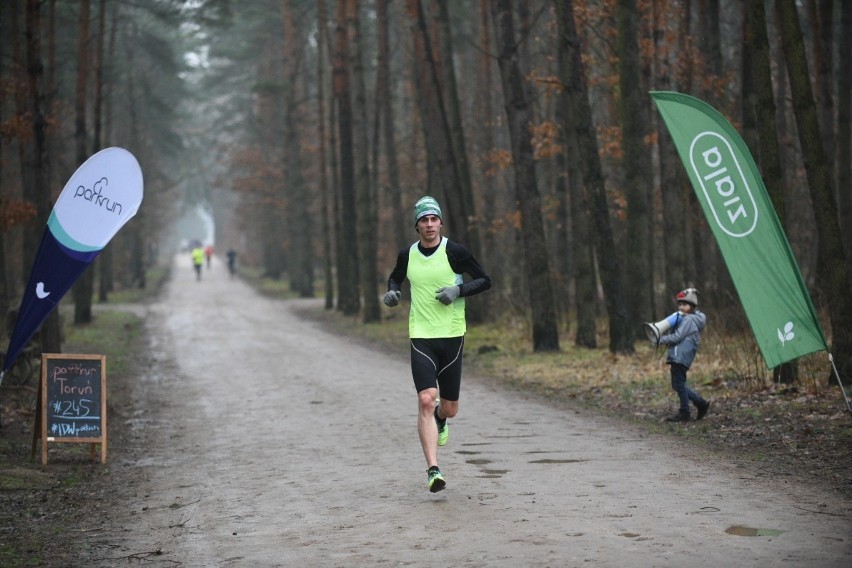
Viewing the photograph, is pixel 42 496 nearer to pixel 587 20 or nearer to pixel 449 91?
pixel 587 20

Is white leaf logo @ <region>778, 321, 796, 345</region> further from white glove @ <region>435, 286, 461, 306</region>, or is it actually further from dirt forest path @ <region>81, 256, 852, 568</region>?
white glove @ <region>435, 286, 461, 306</region>

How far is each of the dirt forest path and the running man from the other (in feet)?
2.52

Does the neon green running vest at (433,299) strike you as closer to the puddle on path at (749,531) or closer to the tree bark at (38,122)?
the puddle on path at (749,531)

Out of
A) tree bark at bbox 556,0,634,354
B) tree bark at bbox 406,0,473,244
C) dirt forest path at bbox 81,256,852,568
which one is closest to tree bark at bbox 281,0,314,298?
tree bark at bbox 406,0,473,244

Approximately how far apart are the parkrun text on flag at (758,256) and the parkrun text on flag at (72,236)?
547 cm

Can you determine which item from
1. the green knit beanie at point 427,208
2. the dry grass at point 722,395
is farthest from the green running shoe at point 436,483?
the dry grass at point 722,395

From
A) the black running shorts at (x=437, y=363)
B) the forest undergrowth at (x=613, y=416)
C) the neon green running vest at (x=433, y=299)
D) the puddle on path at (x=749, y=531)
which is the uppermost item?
the neon green running vest at (x=433, y=299)


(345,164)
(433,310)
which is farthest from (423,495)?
(345,164)

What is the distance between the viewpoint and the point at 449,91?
30.6 metres

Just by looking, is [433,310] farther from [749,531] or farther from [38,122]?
[38,122]

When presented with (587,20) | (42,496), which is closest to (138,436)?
(42,496)

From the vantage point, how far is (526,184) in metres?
23.0

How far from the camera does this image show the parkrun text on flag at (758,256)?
438 inches

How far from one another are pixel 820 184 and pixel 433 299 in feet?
21.1
